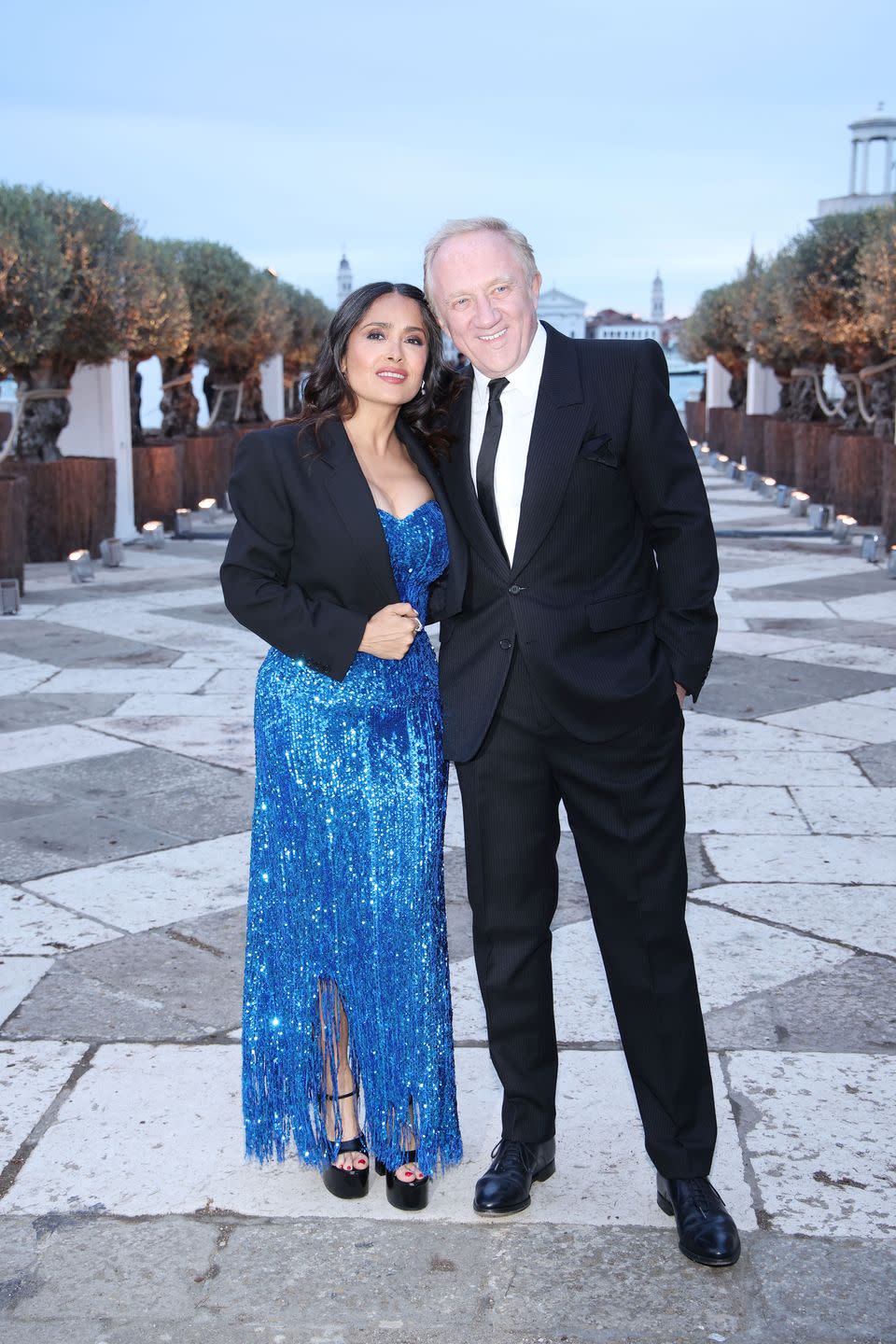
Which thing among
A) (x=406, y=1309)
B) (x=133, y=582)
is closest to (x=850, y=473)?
(x=133, y=582)

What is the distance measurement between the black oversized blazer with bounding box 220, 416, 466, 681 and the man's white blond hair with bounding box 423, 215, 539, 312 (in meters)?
0.39

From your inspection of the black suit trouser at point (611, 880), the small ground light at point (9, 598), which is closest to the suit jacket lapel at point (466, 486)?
the black suit trouser at point (611, 880)

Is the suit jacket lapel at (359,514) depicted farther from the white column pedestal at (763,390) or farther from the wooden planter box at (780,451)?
the white column pedestal at (763,390)

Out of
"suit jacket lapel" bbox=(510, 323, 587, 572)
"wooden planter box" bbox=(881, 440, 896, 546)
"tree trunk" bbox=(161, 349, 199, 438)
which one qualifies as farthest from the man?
"tree trunk" bbox=(161, 349, 199, 438)

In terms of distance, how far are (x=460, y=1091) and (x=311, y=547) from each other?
1.46m

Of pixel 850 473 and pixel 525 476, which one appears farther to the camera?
pixel 850 473

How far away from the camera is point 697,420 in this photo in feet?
125

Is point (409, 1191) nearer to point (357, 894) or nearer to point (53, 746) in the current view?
point (357, 894)

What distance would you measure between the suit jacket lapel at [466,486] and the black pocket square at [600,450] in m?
0.24

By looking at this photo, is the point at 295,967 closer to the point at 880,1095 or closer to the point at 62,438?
the point at 880,1095

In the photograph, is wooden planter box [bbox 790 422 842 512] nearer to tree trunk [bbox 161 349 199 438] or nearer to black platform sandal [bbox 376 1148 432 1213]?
tree trunk [bbox 161 349 199 438]

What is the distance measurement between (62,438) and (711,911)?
1319 cm

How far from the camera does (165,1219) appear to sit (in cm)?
302

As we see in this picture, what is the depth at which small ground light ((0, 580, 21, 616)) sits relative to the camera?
37.3 ft
